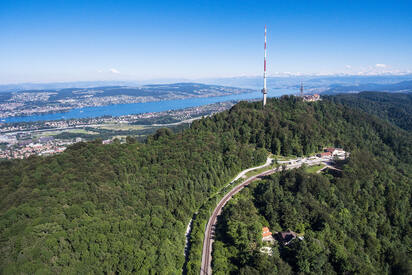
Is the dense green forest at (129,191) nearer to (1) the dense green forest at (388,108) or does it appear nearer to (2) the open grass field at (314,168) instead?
(2) the open grass field at (314,168)

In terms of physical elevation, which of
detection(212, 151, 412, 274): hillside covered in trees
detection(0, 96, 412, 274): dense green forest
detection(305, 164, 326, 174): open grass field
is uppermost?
detection(0, 96, 412, 274): dense green forest

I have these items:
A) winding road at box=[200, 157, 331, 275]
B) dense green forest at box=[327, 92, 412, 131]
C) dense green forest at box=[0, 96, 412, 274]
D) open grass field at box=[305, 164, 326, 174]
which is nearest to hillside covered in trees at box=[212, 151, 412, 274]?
winding road at box=[200, 157, 331, 275]

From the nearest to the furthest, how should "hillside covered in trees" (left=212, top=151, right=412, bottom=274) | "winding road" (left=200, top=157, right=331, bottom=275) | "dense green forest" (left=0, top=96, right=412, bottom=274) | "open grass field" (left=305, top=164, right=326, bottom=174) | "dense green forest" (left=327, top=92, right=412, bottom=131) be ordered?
"dense green forest" (left=0, top=96, right=412, bottom=274) → "hillside covered in trees" (left=212, top=151, right=412, bottom=274) → "winding road" (left=200, top=157, right=331, bottom=275) → "open grass field" (left=305, top=164, right=326, bottom=174) → "dense green forest" (left=327, top=92, right=412, bottom=131)

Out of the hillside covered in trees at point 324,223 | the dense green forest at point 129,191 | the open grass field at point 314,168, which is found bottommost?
the hillside covered in trees at point 324,223

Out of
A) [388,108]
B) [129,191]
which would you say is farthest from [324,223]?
[388,108]

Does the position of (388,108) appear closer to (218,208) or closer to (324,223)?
(324,223)

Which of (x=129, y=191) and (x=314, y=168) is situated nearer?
(x=129, y=191)

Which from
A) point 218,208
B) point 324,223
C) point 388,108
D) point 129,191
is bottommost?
point 324,223

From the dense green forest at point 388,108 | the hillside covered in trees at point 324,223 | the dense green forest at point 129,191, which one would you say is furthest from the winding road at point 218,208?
the dense green forest at point 388,108

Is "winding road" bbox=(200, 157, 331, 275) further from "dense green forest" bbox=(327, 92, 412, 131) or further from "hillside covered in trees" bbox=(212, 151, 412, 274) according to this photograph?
"dense green forest" bbox=(327, 92, 412, 131)
